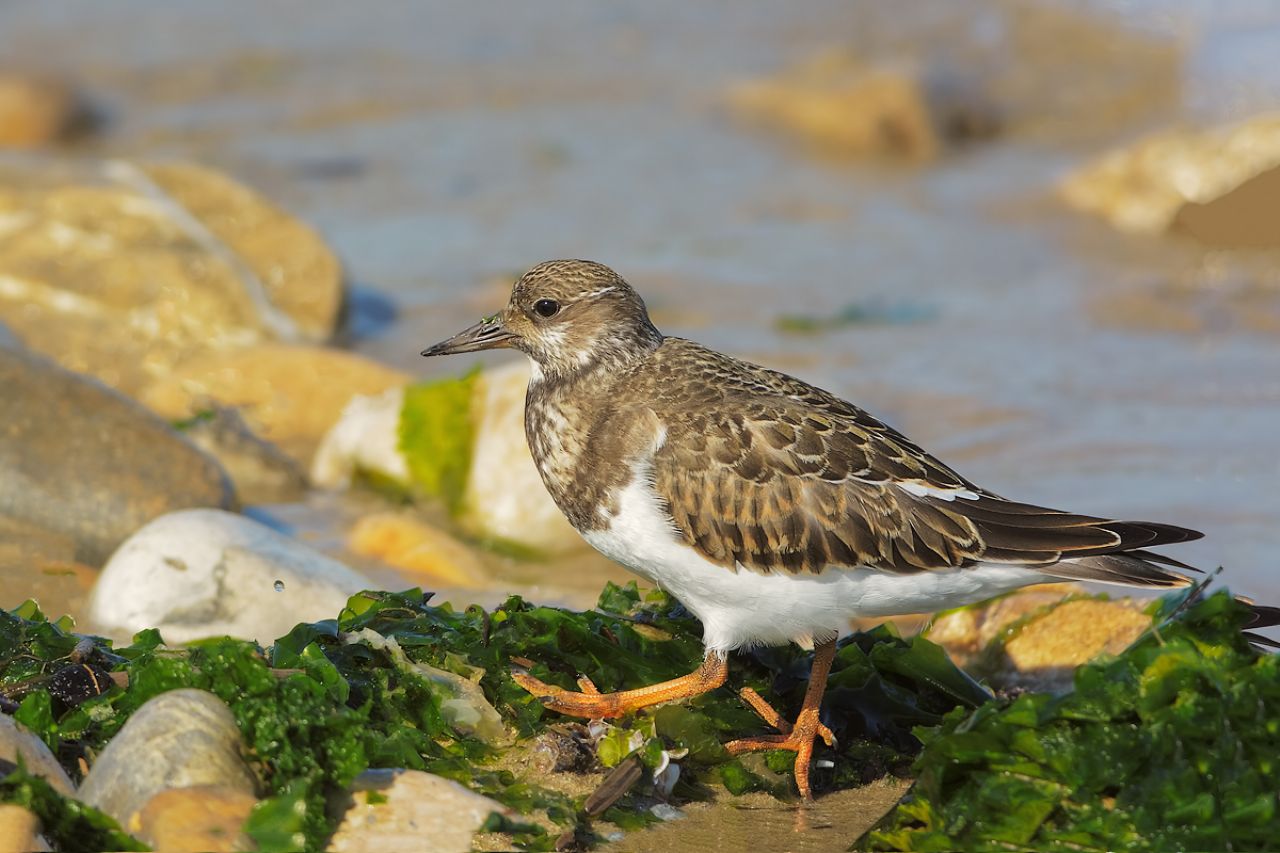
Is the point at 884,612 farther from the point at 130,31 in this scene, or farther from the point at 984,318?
the point at 130,31

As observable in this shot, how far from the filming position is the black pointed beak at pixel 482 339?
15.4ft

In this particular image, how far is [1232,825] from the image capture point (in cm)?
329

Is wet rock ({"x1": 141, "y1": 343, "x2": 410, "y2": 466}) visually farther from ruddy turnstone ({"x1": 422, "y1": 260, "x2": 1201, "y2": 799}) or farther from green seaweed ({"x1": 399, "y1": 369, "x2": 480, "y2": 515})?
ruddy turnstone ({"x1": 422, "y1": 260, "x2": 1201, "y2": 799})

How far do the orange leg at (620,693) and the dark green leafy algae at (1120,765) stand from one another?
73cm

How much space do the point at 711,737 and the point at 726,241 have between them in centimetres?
641

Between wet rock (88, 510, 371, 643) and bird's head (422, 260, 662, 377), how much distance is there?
0.96 metres

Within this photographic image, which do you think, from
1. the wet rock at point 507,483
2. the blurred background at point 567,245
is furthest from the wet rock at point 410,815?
the wet rock at point 507,483

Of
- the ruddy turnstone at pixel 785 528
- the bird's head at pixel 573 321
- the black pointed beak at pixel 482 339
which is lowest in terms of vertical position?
the ruddy turnstone at pixel 785 528

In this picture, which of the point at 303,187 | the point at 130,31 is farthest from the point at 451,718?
the point at 130,31

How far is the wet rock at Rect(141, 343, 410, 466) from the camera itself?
744 centimetres

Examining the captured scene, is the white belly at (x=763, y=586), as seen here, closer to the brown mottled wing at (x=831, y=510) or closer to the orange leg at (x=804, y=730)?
the brown mottled wing at (x=831, y=510)

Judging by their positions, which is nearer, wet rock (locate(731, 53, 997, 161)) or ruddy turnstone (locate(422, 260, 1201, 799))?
ruddy turnstone (locate(422, 260, 1201, 799))

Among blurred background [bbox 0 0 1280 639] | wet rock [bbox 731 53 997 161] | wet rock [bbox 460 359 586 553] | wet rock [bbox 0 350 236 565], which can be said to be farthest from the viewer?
wet rock [bbox 731 53 997 161]

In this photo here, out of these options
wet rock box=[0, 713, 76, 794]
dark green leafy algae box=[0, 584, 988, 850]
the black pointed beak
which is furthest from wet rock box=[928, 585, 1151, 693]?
wet rock box=[0, 713, 76, 794]
